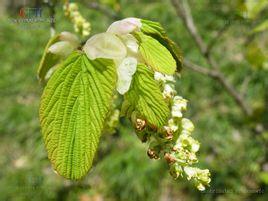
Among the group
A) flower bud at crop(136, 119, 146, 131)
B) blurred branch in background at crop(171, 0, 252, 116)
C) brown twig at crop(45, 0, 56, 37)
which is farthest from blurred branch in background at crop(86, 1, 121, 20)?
flower bud at crop(136, 119, 146, 131)

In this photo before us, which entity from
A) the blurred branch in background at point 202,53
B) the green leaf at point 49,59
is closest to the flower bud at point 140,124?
the green leaf at point 49,59

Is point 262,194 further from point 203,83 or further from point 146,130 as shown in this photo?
point 146,130

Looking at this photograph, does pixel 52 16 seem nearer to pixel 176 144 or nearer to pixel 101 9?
pixel 176 144

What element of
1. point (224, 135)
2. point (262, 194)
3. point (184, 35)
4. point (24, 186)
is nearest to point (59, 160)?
point (24, 186)

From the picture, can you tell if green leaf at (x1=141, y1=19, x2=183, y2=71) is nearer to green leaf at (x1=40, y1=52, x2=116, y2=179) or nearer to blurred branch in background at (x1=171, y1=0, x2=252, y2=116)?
green leaf at (x1=40, y1=52, x2=116, y2=179)

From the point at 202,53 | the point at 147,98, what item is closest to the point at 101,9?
the point at 202,53
